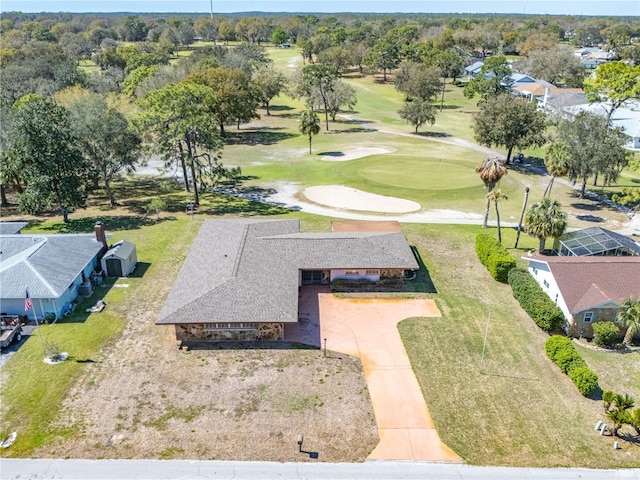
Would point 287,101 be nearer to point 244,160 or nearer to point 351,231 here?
point 244,160

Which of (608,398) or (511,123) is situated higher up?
(511,123)

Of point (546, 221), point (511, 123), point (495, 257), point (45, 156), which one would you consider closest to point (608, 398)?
point (495, 257)

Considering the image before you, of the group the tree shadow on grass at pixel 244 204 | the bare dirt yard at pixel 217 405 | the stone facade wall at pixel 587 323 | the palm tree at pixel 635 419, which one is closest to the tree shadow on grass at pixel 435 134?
the tree shadow on grass at pixel 244 204

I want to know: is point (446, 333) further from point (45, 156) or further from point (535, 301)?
point (45, 156)

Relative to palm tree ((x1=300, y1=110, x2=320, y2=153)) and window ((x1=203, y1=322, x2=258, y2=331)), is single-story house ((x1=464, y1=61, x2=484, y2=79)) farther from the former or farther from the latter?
window ((x1=203, y1=322, x2=258, y2=331))

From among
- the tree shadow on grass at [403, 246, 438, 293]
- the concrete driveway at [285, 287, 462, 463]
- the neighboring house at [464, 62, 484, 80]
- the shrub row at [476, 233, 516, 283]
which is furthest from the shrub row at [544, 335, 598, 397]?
the neighboring house at [464, 62, 484, 80]
